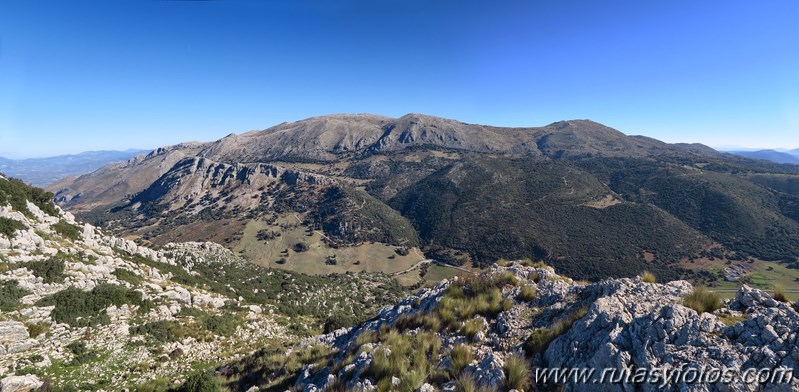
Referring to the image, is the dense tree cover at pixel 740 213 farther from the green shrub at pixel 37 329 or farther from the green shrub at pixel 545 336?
the green shrub at pixel 37 329

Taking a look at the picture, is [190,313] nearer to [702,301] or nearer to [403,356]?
[403,356]

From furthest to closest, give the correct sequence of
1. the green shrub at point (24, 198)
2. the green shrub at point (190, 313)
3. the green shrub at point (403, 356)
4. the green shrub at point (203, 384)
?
the green shrub at point (24, 198) → the green shrub at point (190, 313) → the green shrub at point (203, 384) → the green shrub at point (403, 356)

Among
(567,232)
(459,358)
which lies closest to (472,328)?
(459,358)

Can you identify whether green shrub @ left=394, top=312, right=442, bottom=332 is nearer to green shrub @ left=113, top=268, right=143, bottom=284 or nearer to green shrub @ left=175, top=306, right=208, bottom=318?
green shrub @ left=175, top=306, right=208, bottom=318

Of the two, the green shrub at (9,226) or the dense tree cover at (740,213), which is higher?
the green shrub at (9,226)

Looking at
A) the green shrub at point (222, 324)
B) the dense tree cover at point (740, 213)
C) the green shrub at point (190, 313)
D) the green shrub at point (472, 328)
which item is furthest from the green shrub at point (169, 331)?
the dense tree cover at point (740, 213)

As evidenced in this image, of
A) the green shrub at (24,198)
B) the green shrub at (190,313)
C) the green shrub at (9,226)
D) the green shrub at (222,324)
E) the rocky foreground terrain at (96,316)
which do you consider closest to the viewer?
the rocky foreground terrain at (96,316)

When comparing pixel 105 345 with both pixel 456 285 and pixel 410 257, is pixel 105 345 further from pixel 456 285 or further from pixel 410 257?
pixel 410 257

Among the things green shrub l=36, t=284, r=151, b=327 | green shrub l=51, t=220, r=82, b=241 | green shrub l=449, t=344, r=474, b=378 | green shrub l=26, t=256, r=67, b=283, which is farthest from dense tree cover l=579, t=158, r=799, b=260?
green shrub l=51, t=220, r=82, b=241
